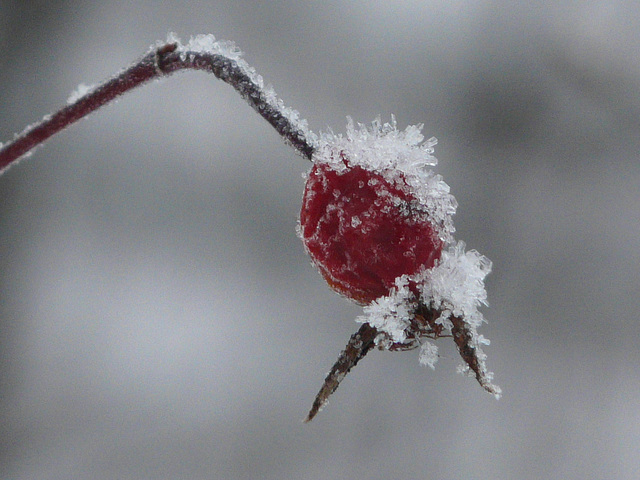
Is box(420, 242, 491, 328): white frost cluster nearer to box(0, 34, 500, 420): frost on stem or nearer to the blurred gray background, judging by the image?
box(0, 34, 500, 420): frost on stem

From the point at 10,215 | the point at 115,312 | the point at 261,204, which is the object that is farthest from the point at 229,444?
the point at 10,215

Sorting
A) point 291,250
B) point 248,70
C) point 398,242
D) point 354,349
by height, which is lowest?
point 354,349

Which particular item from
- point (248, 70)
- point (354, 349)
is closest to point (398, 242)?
point (354, 349)

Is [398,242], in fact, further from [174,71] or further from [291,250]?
[291,250]

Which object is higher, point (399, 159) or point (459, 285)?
point (399, 159)

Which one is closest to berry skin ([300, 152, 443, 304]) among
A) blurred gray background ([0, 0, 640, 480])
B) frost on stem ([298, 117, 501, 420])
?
frost on stem ([298, 117, 501, 420])

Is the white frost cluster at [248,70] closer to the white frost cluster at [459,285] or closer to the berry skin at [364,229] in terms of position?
the berry skin at [364,229]

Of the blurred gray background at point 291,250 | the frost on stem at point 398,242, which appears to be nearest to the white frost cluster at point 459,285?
the frost on stem at point 398,242
